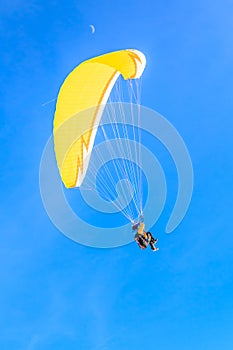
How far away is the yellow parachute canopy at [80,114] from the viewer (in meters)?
15.6

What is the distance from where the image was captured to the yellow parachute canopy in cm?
1562

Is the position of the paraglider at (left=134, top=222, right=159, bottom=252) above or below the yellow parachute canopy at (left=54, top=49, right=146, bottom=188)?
below

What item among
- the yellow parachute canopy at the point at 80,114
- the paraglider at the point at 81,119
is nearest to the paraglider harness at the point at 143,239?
the paraglider at the point at 81,119

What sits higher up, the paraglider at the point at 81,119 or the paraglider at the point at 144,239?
the paraglider at the point at 81,119

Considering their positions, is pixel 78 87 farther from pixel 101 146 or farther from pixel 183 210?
pixel 183 210

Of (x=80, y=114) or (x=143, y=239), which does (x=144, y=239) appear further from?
(x=80, y=114)

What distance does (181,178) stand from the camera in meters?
20.1

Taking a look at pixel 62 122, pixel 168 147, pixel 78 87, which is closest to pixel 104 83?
pixel 78 87

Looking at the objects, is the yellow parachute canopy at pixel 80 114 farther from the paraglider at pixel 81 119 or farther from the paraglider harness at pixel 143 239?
the paraglider harness at pixel 143 239

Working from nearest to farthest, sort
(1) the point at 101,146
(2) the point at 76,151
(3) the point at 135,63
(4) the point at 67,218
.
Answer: (3) the point at 135,63, (2) the point at 76,151, (1) the point at 101,146, (4) the point at 67,218

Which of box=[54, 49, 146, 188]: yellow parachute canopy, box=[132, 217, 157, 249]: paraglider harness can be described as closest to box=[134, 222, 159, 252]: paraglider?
box=[132, 217, 157, 249]: paraglider harness

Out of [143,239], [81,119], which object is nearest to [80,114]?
[81,119]

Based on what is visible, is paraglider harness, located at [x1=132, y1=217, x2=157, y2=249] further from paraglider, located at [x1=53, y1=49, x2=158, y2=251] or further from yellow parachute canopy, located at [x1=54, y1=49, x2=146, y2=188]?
yellow parachute canopy, located at [x1=54, y1=49, x2=146, y2=188]

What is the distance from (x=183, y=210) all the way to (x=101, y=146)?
20.8 feet
